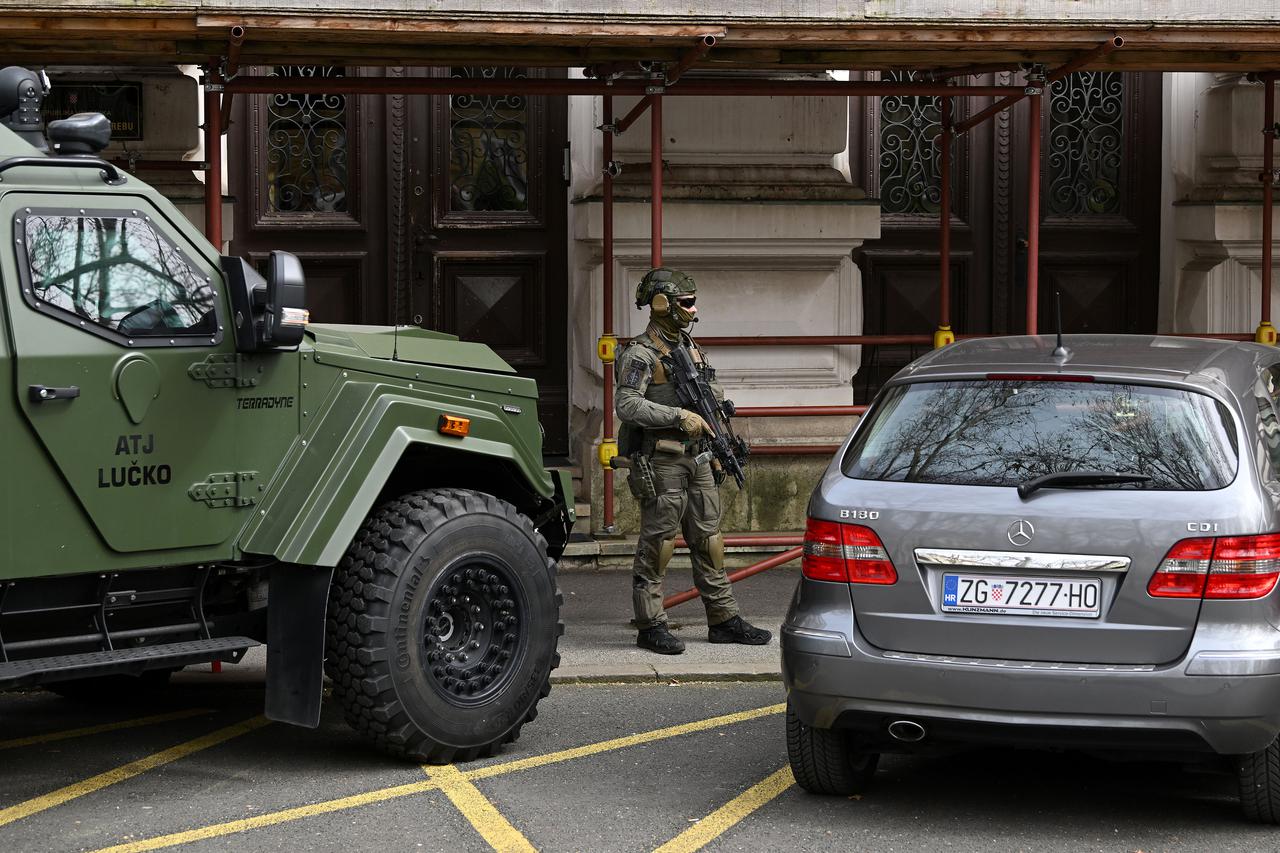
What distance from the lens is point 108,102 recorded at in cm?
1098

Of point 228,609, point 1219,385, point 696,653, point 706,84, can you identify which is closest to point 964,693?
point 1219,385

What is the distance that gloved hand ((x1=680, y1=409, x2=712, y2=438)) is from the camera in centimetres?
827

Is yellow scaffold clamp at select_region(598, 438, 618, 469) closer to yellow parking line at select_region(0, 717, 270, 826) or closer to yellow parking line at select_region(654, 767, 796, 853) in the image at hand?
yellow parking line at select_region(0, 717, 270, 826)

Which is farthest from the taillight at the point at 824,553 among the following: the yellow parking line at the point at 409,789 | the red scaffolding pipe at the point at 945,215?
the red scaffolding pipe at the point at 945,215

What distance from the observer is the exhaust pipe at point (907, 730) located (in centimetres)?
550

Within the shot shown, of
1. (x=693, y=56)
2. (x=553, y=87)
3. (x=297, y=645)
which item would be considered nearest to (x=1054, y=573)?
(x=297, y=645)

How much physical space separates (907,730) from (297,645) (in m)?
2.13

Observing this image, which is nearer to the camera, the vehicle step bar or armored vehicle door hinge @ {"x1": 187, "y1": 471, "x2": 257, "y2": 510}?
the vehicle step bar

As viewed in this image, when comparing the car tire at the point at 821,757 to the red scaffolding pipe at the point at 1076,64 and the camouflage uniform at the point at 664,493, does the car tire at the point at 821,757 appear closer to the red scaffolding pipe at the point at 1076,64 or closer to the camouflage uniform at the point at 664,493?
the camouflage uniform at the point at 664,493

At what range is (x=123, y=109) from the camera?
11.0 meters

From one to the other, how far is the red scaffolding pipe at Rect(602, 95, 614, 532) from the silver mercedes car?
15.6 feet

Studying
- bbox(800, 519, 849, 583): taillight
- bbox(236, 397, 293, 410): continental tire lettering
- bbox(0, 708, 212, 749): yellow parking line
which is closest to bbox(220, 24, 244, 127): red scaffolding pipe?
bbox(236, 397, 293, 410): continental tire lettering

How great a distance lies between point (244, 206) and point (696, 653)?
15.9 feet

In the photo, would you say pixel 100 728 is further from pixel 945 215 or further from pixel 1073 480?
pixel 945 215
